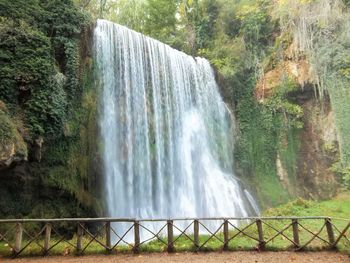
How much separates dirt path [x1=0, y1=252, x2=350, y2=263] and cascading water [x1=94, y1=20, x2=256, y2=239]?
387cm

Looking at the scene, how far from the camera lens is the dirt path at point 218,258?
276 inches

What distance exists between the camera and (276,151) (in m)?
17.2

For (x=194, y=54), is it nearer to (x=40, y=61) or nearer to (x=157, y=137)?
(x=157, y=137)

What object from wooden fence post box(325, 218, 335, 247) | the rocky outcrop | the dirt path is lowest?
the dirt path

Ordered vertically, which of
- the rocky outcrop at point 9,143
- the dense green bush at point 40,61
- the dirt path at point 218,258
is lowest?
the dirt path at point 218,258

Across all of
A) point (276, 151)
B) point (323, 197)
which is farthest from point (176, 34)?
point (323, 197)

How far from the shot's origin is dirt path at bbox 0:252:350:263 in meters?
7.01

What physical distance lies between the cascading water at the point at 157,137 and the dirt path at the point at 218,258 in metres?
3.87

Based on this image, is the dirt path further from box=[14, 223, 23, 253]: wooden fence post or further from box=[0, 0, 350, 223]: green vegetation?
box=[0, 0, 350, 223]: green vegetation

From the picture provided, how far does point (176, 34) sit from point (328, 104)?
9.93m

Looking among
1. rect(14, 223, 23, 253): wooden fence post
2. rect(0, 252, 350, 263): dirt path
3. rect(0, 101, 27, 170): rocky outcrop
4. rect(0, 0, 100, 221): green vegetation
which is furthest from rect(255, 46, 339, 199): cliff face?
rect(14, 223, 23, 253): wooden fence post

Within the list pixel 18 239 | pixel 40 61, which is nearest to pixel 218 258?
pixel 18 239

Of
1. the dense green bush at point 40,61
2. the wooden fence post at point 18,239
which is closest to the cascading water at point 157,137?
the dense green bush at point 40,61

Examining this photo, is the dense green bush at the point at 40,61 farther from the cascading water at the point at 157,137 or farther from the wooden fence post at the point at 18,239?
the wooden fence post at the point at 18,239
